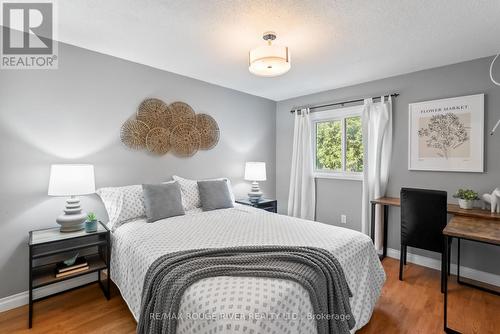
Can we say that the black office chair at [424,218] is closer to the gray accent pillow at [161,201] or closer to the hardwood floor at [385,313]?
the hardwood floor at [385,313]

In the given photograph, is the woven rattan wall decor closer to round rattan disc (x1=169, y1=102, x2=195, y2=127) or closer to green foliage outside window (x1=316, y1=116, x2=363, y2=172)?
round rattan disc (x1=169, y1=102, x2=195, y2=127)

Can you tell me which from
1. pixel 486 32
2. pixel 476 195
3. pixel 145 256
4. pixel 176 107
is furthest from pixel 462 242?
pixel 176 107

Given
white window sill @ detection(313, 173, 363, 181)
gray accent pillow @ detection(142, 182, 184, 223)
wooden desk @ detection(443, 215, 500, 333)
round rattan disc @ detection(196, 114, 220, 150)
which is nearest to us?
wooden desk @ detection(443, 215, 500, 333)

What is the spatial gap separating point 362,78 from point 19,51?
12.4ft

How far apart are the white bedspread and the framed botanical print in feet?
5.51

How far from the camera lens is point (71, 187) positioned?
2051 mm

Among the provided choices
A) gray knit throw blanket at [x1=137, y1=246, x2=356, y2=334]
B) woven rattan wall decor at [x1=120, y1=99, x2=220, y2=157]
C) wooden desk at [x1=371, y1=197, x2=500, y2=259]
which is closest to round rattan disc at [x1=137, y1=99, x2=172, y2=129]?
woven rattan wall decor at [x1=120, y1=99, x2=220, y2=157]

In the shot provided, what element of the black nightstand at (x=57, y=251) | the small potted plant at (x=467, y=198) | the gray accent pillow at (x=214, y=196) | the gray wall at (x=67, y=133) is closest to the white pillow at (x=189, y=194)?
the gray accent pillow at (x=214, y=196)

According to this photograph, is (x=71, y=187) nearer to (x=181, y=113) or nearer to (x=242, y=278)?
(x=181, y=113)

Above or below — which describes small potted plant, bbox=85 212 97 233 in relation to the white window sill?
below

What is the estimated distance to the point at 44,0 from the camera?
177cm

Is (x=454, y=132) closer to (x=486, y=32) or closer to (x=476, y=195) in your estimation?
(x=476, y=195)

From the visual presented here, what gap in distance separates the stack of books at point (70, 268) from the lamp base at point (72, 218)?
32 cm

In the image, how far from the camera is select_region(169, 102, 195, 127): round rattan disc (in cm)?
313
